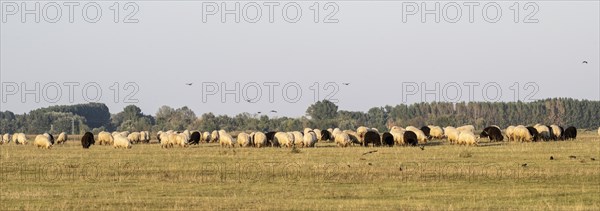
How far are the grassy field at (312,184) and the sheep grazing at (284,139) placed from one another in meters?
20.5

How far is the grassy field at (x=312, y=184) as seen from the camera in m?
22.6

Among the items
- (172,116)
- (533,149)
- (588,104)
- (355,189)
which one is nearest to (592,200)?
(355,189)

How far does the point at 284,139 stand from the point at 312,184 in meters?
34.9

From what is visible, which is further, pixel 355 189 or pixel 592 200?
pixel 355 189

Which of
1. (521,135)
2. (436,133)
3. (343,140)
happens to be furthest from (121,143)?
(521,135)

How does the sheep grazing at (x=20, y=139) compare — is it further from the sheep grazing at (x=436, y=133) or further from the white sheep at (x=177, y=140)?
the sheep grazing at (x=436, y=133)

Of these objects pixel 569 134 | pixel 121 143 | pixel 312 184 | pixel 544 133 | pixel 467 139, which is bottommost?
pixel 312 184

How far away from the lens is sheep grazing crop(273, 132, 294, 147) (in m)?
62.6

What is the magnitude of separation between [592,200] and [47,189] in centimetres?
1418

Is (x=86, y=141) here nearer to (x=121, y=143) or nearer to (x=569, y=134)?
(x=121, y=143)

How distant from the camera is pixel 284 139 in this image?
63094mm

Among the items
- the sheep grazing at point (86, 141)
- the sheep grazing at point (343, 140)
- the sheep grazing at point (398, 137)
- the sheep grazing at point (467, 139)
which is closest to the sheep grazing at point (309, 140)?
the sheep grazing at point (343, 140)

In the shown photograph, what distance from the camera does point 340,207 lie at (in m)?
21.7

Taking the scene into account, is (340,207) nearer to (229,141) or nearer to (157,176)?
(157,176)
